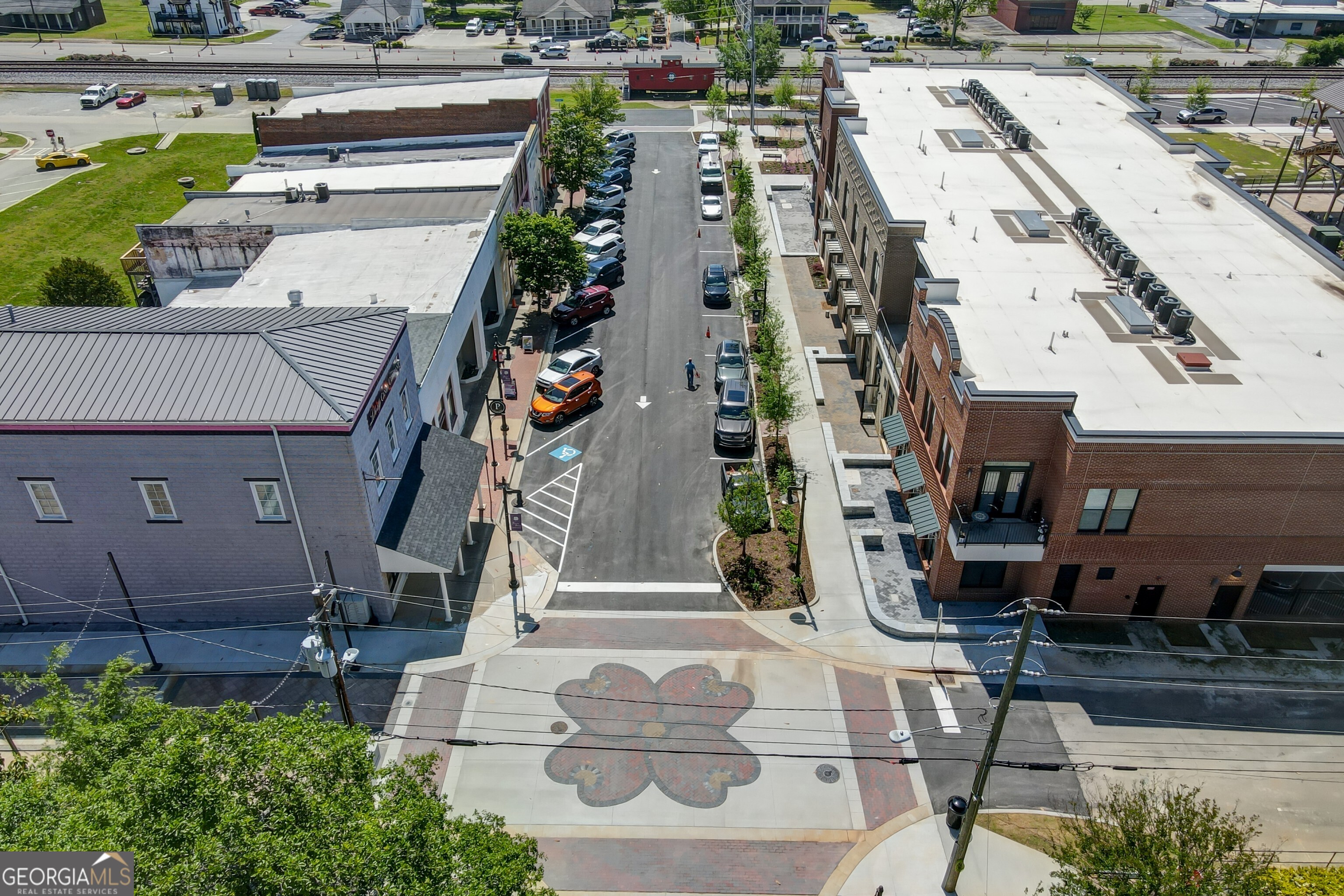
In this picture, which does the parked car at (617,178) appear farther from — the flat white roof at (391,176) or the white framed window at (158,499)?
the white framed window at (158,499)

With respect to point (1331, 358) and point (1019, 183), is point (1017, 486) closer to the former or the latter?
point (1331, 358)

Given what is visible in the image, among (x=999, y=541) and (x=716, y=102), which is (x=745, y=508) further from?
(x=716, y=102)

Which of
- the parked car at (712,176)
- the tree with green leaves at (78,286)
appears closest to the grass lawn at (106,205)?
the tree with green leaves at (78,286)

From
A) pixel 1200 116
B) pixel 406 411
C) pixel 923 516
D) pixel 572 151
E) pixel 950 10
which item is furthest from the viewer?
pixel 950 10

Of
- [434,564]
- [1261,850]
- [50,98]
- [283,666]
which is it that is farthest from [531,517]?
[50,98]

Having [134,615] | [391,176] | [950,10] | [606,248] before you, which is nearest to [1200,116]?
[950,10]
